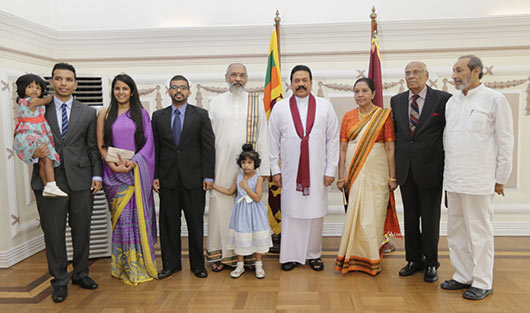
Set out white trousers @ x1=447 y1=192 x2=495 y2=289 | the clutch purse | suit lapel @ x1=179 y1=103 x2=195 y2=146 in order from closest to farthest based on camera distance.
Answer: white trousers @ x1=447 y1=192 x2=495 y2=289
the clutch purse
suit lapel @ x1=179 y1=103 x2=195 y2=146

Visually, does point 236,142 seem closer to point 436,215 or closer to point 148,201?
point 148,201

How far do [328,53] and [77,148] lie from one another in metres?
2.66

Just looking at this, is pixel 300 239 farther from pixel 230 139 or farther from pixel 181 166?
pixel 181 166

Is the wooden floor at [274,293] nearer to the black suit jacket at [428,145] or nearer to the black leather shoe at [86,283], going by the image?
the black leather shoe at [86,283]

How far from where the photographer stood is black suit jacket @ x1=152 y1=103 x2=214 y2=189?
2.96 metres

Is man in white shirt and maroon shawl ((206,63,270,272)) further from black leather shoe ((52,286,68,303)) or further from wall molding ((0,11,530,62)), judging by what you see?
wall molding ((0,11,530,62))

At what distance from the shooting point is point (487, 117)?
2.53m

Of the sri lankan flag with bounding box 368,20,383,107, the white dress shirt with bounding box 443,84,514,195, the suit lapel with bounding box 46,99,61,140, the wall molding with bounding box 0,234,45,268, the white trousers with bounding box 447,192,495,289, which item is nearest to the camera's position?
the white dress shirt with bounding box 443,84,514,195

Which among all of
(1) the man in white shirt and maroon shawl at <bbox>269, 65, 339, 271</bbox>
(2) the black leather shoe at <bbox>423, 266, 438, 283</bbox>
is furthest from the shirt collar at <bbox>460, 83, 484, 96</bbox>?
(2) the black leather shoe at <bbox>423, 266, 438, 283</bbox>

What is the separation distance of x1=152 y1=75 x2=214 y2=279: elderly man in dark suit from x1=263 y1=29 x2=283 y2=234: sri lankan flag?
2.78 feet

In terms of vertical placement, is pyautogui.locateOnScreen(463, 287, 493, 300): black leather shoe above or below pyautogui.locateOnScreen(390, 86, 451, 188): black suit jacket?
below

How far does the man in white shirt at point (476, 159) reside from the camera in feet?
8.30

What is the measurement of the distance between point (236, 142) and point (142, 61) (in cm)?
185

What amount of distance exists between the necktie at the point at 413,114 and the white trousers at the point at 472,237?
55 centimetres
